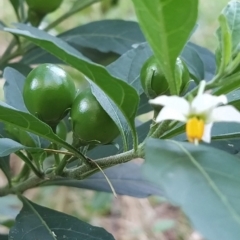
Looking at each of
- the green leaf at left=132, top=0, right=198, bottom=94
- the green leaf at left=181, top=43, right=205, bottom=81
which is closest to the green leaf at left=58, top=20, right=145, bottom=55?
the green leaf at left=181, top=43, right=205, bottom=81

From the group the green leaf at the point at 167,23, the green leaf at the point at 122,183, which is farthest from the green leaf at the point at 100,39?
the green leaf at the point at 167,23

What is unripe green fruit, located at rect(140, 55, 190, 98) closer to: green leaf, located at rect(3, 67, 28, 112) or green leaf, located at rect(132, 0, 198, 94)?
green leaf, located at rect(132, 0, 198, 94)

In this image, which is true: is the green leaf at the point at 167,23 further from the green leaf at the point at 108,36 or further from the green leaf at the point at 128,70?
the green leaf at the point at 108,36

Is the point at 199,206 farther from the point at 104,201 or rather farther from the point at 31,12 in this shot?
the point at 104,201

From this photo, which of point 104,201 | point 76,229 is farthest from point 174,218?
point 76,229

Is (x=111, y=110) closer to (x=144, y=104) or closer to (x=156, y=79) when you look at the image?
(x=156, y=79)

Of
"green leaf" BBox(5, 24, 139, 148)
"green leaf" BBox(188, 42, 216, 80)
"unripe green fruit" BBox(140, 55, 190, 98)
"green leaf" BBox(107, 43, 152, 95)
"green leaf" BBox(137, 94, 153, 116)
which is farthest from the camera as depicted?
"green leaf" BBox(188, 42, 216, 80)

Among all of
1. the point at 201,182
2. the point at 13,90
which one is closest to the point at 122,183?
the point at 13,90
